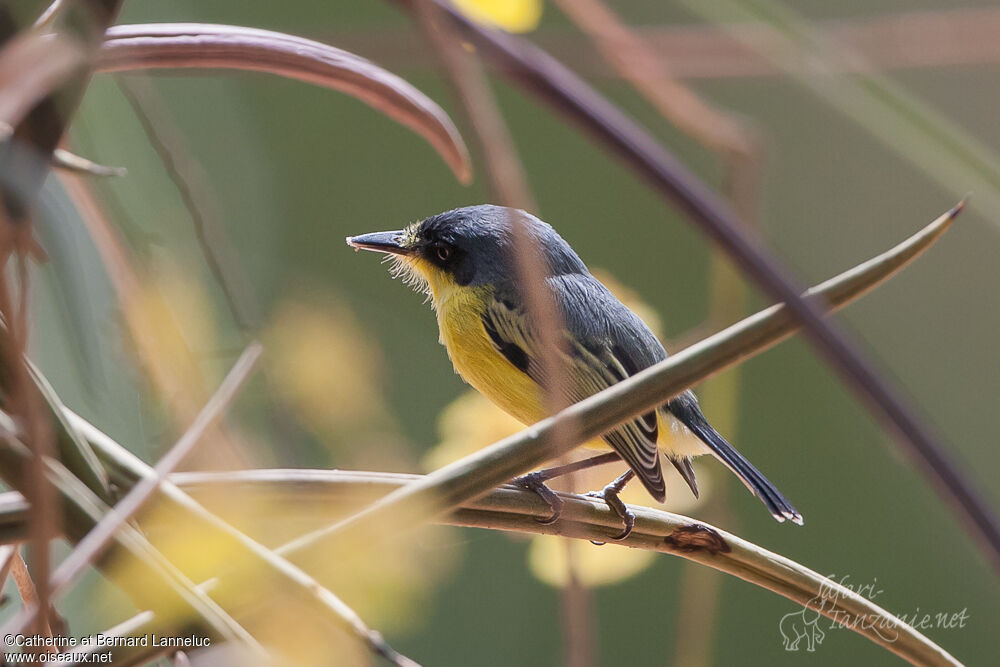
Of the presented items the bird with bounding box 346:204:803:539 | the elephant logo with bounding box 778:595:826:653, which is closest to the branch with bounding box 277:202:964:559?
the elephant logo with bounding box 778:595:826:653

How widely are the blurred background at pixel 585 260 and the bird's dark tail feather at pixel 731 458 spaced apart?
0.04 m

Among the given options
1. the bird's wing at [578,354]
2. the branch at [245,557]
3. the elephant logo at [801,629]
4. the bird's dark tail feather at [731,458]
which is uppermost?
the bird's wing at [578,354]

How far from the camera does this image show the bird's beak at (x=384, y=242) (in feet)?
2.00

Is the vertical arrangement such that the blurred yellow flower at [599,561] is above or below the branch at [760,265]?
below

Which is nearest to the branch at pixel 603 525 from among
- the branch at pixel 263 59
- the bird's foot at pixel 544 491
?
the bird's foot at pixel 544 491

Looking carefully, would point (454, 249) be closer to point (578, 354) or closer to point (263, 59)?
point (578, 354)

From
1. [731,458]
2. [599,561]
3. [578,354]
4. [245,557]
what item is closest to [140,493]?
[245,557]

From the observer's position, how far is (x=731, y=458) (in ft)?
2.29

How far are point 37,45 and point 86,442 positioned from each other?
8 cm

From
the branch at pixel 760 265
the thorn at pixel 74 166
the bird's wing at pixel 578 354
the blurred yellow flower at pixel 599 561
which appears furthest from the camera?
the bird's wing at pixel 578 354

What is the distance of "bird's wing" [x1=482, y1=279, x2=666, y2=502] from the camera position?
0.60 metres

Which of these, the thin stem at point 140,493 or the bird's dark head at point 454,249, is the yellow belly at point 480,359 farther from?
the thin stem at point 140,493

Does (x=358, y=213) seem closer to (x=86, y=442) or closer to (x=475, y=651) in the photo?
(x=475, y=651)

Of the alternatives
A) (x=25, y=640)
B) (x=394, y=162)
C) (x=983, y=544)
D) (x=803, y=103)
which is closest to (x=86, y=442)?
(x=25, y=640)
